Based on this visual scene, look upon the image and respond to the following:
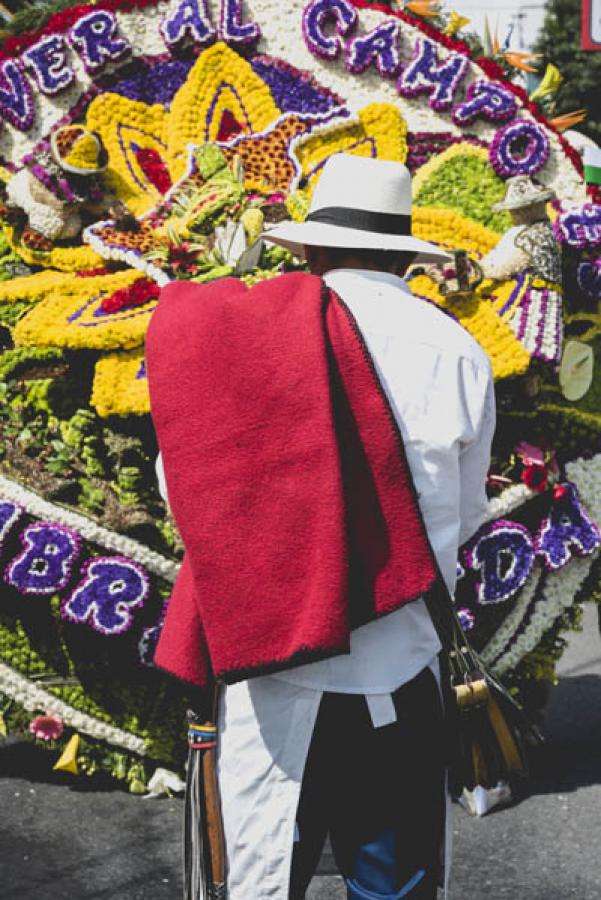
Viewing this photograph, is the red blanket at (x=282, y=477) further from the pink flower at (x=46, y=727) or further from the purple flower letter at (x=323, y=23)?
the purple flower letter at (x=323, y=23)

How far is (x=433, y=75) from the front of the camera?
444cm

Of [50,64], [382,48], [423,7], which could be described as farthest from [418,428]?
[423,7]

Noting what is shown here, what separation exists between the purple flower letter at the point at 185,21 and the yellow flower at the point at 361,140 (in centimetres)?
58

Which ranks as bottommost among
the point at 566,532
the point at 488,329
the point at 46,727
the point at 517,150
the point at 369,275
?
the point at 46,727

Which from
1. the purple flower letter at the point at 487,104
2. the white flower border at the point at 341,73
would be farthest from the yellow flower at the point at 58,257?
the purple flower letter at the point at 487,104

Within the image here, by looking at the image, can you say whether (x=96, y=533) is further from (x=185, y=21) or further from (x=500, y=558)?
(x=185, y=21)

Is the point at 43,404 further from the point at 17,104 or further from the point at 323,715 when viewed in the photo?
the point at 323,715

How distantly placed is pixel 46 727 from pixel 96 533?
723 millimetres

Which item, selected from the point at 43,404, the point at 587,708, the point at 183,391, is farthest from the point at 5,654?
the point at 587,708

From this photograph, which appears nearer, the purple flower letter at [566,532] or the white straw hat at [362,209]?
the white straw hat at [362,209]

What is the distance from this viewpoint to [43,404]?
155 inches

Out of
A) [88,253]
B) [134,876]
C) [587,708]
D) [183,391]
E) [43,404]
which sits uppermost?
[183,391]

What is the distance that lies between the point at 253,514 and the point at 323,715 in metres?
0.38

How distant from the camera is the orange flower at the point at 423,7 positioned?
4.56 m
